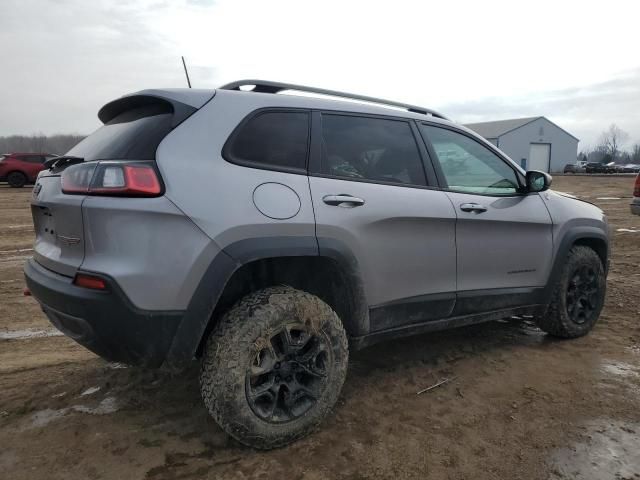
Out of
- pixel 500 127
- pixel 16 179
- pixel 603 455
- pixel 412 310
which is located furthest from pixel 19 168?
pixel 500 127

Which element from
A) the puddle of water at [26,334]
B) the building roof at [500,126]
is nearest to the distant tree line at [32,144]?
the building roof at [500,126]

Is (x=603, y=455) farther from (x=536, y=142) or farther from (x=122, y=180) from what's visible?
(x=536, y=142)

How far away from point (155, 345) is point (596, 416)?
8.22 ft

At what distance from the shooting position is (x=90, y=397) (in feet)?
10.1

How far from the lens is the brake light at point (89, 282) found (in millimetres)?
2164

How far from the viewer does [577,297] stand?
4137 millimetres

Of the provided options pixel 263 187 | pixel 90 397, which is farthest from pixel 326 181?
pixel 90 397

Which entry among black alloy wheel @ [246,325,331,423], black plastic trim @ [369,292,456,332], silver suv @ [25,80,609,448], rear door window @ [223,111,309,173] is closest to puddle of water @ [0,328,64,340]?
silver suv @ [25,80,609,448]

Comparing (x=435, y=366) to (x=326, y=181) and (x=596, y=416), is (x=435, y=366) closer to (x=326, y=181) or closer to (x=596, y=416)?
(x=596, y=416)

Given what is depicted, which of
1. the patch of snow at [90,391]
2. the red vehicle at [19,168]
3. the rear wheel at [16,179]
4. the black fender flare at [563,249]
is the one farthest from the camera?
the rear wheel at [16,179]

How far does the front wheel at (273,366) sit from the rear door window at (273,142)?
0.66 meters

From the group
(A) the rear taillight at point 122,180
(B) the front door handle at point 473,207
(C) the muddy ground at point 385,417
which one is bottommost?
(C) the muddy ground at point 385,417

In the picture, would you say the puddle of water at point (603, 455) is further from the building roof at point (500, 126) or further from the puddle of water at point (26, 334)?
the building roof at point (500, 126)

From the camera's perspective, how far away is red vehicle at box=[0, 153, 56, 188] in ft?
67.8
